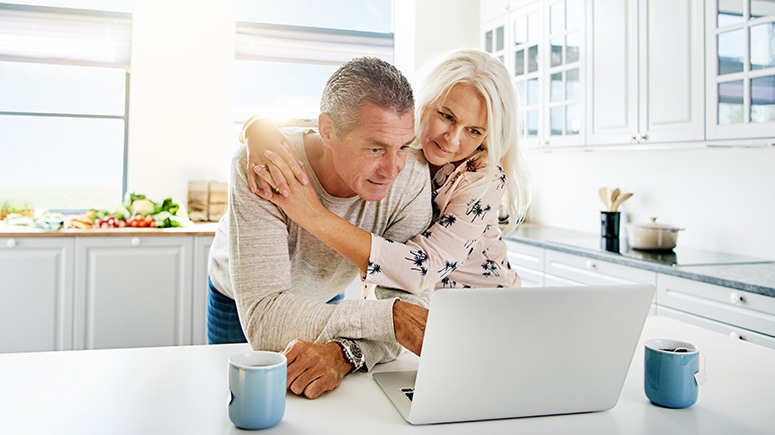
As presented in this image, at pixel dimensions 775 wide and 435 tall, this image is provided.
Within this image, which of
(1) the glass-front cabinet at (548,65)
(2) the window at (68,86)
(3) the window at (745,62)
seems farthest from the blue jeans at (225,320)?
(2) the window at (68,86)

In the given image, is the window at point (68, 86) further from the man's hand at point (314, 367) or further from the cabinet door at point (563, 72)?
the man's hand at point (314, 367)

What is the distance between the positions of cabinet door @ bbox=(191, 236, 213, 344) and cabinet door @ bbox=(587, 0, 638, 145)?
2241 millimetres

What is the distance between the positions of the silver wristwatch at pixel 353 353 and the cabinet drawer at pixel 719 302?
1.56 metres

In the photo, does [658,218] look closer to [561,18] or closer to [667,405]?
[561,18]

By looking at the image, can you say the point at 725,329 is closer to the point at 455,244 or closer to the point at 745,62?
the point at 745,62

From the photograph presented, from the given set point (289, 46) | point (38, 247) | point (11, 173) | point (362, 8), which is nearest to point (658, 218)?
point (289, 46)

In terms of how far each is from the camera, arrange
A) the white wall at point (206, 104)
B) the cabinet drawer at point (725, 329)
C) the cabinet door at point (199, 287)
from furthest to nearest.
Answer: the white wall at point (206, 104) → the cabinet door at point (199, 287) → the cabinet drawer at point (725, 329)

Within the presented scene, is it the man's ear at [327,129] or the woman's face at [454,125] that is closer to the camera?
the man's ear at [327,129]

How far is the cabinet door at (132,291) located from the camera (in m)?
3.31

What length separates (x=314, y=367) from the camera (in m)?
0.98

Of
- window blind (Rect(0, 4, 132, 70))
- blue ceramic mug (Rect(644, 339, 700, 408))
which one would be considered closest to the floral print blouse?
blue ceramic mug (Rect(644, 339, 700, 408))

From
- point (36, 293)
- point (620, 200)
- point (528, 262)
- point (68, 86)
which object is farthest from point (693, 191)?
point (68, 86)

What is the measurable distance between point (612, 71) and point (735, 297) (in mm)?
1332

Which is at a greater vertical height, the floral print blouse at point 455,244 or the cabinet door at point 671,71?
the cabinet door at point 671,71
